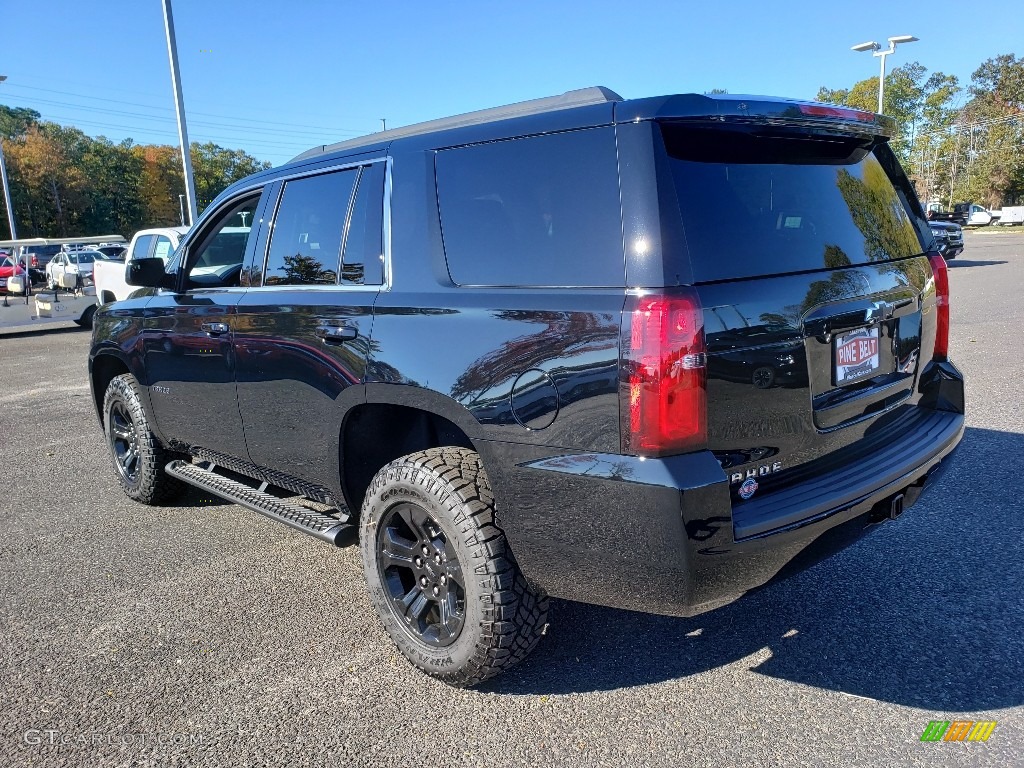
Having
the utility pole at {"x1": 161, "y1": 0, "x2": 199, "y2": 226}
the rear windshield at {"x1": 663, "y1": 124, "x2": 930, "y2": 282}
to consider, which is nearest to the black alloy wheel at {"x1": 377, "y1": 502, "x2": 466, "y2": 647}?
the rear windshield at {"x1": 663, "y1": 124, "x2": 930, "y2": 282}

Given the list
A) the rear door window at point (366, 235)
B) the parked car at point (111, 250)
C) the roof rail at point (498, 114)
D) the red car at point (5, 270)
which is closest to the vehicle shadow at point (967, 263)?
the roof rail at point (498, 114)

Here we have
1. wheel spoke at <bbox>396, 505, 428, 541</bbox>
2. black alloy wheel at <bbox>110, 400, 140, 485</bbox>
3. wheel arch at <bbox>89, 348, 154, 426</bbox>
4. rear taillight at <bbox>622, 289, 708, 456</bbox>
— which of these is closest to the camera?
rear taillight at <bbox>622, 289, 708, 456</bbox>

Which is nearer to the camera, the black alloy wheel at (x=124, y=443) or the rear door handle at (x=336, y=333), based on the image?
the rear door handle at (x=336, y=333)

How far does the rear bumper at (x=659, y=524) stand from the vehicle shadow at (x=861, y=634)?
0.26 meters

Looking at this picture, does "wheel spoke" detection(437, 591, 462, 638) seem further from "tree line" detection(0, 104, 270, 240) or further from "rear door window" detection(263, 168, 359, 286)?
"tree line" detection(0, 104, 270, 240)

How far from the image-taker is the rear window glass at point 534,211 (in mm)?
2318

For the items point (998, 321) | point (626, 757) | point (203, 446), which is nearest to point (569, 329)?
point (626, 757)

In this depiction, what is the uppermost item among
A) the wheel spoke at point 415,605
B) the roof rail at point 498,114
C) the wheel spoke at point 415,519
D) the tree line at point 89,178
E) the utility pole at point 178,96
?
the tree line at point 89,178

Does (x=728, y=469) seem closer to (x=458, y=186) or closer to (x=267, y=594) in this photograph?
(x=458, y=186)

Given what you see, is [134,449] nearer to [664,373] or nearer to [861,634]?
[664,373]

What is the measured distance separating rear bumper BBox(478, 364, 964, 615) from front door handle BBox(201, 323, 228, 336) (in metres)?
1.84

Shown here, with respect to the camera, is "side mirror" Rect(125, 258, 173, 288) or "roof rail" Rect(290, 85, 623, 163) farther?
"side mirror" Rect(125, 258, 173, 288)

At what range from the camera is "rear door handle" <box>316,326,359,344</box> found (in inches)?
118

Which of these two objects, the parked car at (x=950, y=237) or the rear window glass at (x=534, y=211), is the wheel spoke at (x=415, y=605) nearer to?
the rear window glass at (x=534, y=211)
